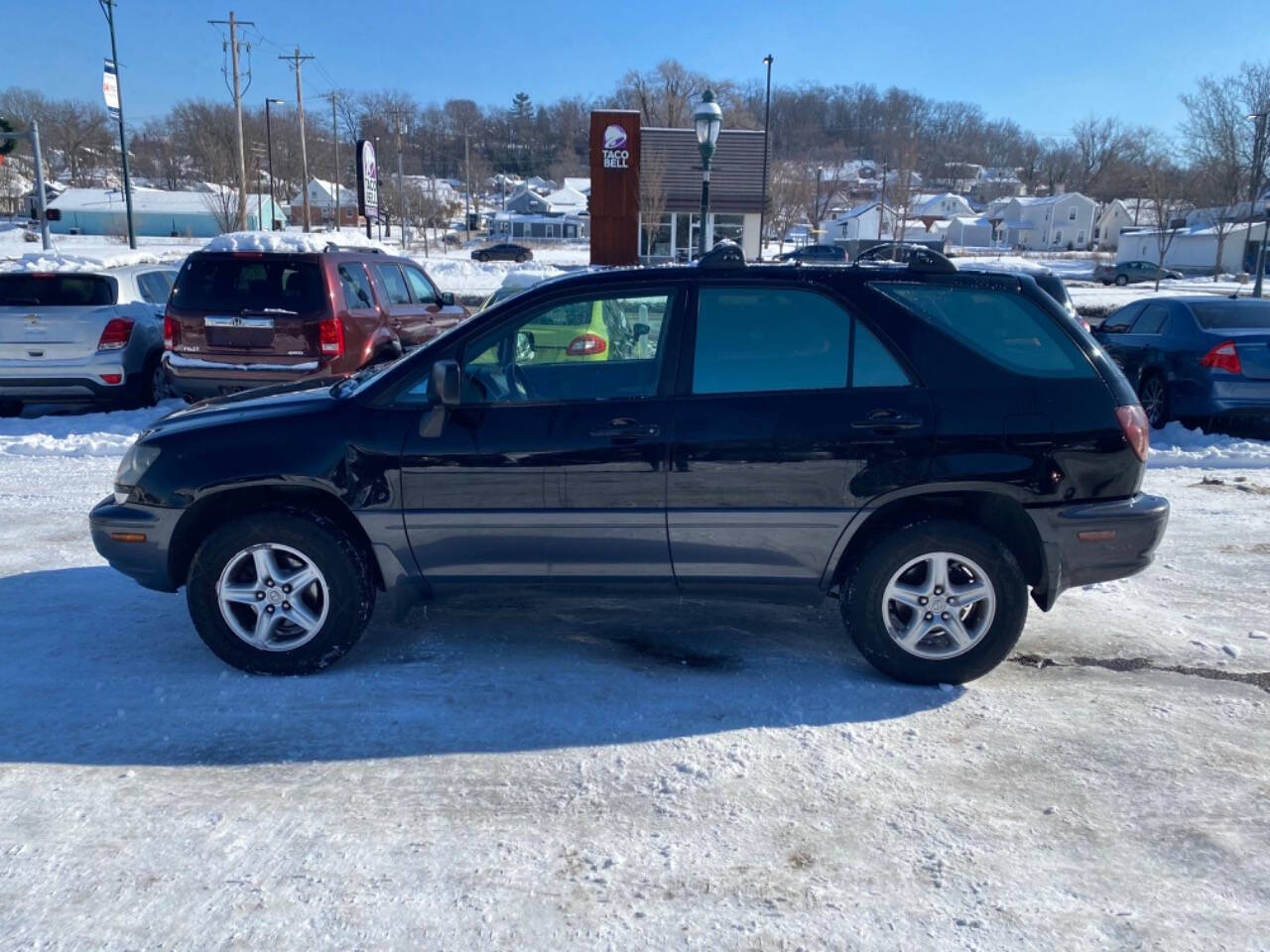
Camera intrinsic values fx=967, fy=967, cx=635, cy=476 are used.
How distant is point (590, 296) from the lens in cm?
428

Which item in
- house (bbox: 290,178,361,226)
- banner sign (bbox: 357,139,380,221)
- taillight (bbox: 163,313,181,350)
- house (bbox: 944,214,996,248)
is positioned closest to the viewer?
taillight (bbox: 163,313,181,350)

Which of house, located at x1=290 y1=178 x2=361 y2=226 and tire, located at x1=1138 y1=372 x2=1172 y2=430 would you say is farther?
house, located at x1=290 y1=178 x2=361 y2=226

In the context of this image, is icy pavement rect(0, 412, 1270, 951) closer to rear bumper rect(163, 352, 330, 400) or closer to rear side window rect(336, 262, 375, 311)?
rear bumper rect(163, 352, 330, 400)

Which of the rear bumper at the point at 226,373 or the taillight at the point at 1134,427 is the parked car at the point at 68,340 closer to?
the rear bumper at the point at 226,373

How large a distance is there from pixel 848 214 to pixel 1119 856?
268 feet

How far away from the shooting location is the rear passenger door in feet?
13.2

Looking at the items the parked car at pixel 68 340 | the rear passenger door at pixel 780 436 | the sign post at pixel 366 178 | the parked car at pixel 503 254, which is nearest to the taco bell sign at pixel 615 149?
the sign post at pixel 366 178

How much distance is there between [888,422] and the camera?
13.2ft

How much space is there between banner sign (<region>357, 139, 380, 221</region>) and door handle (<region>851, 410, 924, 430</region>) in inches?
1764

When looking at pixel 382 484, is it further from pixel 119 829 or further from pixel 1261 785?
pixel 1261 785

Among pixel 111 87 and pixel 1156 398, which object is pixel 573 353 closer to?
pixel 1156 398

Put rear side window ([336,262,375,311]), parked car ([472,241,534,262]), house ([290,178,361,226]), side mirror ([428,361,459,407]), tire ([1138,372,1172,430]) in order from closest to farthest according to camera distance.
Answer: side mirror ([428,361,459,407]), rear side window ([336,262,375,311]), tire ([1138,372,1172,430]), parked car ([472,241,534,262]), house ([290,178,361,226])

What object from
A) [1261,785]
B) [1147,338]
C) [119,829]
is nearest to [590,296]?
[119,829]

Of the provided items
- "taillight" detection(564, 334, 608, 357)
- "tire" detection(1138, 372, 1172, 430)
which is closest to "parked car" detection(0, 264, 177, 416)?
"taillight" detection(564, 334, 608, 357)
